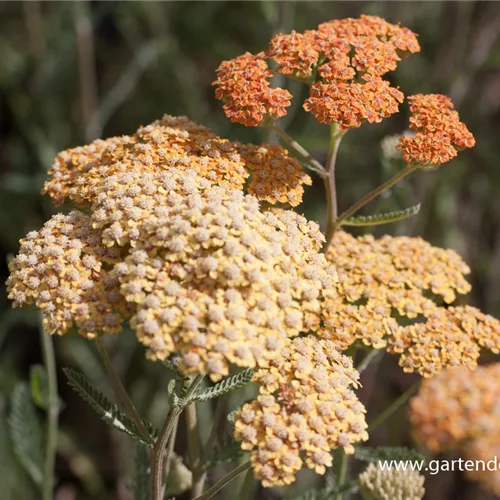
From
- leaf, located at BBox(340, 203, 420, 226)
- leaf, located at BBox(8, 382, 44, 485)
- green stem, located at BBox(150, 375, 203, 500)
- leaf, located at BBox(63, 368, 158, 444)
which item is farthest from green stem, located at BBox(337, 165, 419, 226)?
leaf, located at BBox(8, 382, 44, 485)

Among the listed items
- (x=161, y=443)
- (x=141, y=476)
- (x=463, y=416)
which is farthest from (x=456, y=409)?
(x=141, y=476)

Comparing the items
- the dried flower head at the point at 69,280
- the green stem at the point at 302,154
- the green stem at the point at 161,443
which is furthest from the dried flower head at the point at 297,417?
the green stem at the point at 302,154

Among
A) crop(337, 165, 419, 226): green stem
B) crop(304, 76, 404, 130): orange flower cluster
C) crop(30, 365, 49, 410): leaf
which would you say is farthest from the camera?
crop(30, 365, 49, 410): leaf

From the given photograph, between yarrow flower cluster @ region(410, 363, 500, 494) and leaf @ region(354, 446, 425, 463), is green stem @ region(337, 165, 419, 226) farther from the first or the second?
leaf @ region(354, 446, 425, 463)

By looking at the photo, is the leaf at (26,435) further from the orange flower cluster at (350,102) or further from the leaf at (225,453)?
the orange flower cluster at (350,102)

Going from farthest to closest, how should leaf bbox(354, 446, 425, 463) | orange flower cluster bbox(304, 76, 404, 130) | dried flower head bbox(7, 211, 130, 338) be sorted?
leaf bbox(354, 446, 425, 463)
orange flower cluster bbox(304, 76, 404, 130)
dried flower head bbox(7, 211, 130, 338)

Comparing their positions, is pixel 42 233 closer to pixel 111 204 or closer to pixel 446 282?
pixel 111 204

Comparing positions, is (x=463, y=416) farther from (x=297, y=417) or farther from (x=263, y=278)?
(x=263, y=278)
